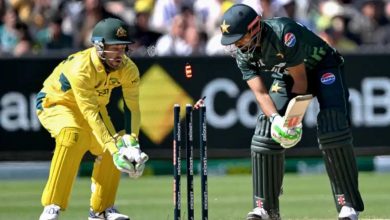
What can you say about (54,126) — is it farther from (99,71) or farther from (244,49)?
(244,49)

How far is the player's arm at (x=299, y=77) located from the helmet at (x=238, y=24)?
42 cm

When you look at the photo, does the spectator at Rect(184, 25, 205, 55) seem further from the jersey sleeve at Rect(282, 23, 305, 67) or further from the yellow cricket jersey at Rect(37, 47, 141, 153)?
the jersey sleeve at Rect(282, 23, 305, 67)

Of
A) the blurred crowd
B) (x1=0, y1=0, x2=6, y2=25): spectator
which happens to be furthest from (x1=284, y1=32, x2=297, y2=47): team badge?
(x1=0, y1=0, x2=6, y2=25): spectator

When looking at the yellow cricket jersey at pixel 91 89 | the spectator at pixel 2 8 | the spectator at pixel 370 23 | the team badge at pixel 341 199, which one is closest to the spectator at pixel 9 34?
the spectator at pixel 2 8

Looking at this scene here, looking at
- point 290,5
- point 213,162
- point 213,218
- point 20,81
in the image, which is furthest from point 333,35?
point 213,218

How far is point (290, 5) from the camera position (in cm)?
1521

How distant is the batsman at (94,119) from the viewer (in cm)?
860

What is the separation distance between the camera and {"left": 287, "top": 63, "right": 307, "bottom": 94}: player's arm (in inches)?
329

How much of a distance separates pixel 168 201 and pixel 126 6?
643 centimetres

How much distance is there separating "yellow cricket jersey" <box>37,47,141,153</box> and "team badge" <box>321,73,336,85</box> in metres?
1.54

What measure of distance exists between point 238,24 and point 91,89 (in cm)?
139

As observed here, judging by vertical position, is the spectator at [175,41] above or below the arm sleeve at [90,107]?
above

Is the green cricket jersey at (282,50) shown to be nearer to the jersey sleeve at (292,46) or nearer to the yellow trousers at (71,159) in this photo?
the jersey sleeve at (292,46)

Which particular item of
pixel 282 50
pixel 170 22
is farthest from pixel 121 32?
pixel 170 22
